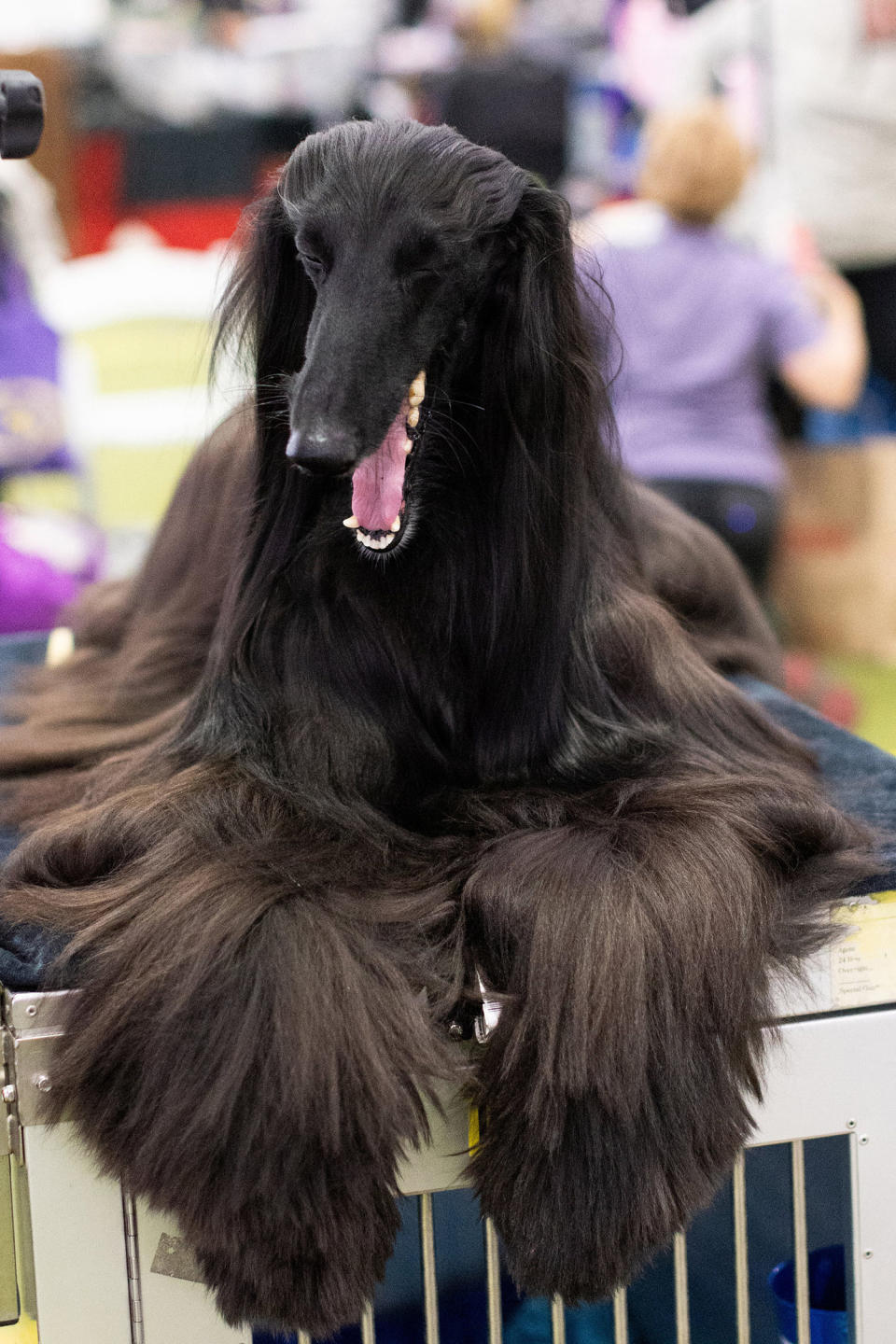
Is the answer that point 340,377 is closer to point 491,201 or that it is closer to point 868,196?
point 491,201

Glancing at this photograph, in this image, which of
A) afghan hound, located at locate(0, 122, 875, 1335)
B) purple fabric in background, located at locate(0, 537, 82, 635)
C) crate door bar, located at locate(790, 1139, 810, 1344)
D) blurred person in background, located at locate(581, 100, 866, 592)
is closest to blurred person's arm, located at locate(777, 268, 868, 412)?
blurred person in background, located at locate(581, 100, 866, 592)

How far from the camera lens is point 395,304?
0.77m

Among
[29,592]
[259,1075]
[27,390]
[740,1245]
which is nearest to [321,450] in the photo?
[259,1075]

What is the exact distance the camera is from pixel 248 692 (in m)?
0.90

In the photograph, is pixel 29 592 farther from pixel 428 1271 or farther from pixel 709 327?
A: pixel 428 1271

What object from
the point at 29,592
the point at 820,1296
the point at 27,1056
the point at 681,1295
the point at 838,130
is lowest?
the point at 820,1296

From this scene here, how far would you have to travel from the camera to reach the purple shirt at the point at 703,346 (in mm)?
2309

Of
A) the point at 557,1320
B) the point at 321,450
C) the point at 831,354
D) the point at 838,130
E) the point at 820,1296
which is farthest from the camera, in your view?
the point at 831,354

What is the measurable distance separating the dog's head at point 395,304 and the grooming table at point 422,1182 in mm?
345

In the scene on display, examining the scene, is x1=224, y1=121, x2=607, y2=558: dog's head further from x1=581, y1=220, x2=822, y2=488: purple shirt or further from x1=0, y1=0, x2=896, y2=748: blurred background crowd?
x1=581, y1=220, x2=822, y2=488: purple shirt

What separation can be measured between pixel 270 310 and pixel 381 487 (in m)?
0.15

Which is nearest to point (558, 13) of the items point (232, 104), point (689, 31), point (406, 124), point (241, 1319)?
point (232, 104)

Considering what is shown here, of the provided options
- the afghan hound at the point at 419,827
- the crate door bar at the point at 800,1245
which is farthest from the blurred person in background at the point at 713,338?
the crate door bar at the point at 800,1245

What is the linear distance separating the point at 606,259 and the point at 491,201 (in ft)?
5.00
